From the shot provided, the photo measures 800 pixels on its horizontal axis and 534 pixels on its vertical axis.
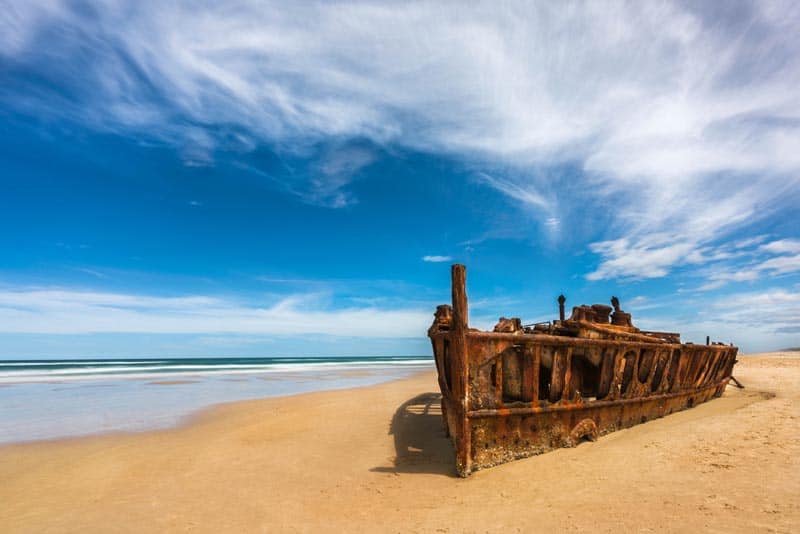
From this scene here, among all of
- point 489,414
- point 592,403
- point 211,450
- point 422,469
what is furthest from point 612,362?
point 211,450

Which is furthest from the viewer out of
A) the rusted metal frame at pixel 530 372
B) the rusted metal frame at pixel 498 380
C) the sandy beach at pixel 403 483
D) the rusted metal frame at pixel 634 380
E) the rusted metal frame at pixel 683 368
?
the rusted metal frame at pixel 683 368

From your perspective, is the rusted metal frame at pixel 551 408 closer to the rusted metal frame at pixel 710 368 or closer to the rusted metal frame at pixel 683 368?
the rusted metal frame at pixel 683 368

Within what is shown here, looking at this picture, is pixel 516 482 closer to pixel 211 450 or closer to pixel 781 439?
pixel 781 439

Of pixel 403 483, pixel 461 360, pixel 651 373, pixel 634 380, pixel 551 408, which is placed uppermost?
pixel 461 360

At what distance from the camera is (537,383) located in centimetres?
668

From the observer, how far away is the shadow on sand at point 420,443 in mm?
6688

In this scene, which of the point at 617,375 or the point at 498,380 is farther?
the point at 617,375

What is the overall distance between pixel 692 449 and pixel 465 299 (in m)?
4.10

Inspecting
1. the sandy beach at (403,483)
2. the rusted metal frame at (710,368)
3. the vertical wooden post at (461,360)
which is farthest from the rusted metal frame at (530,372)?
the rusted metal frame at (710,368)

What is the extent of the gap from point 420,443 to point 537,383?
289 centimetres

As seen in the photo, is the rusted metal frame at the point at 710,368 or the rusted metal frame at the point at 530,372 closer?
the rusted metal frame at the point at 530,372

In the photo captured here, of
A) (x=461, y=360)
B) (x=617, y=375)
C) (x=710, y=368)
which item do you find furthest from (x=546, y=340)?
(x=710, y=368)

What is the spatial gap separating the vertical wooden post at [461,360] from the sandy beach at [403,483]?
34 centimetres

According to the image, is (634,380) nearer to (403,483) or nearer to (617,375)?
(617,375)
